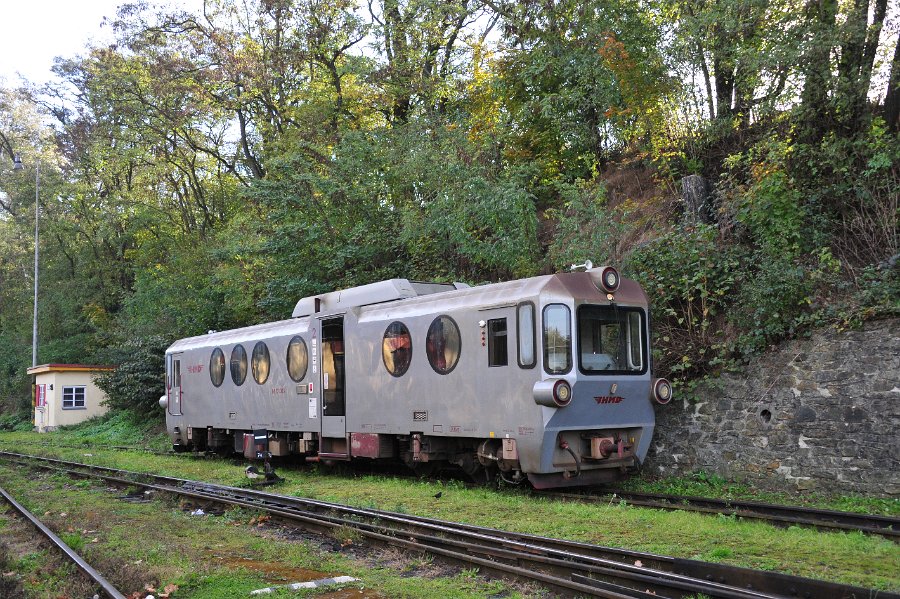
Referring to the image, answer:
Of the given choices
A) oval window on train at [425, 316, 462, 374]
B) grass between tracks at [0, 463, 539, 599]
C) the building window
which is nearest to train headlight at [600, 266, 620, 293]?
oval window on train at [425, 316, 462, 374]

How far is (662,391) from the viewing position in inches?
454

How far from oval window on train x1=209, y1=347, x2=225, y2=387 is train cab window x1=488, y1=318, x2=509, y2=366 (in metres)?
9.60

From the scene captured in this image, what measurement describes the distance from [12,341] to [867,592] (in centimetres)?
4816

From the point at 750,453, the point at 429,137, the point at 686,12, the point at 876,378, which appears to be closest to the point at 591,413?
the point at 750,453

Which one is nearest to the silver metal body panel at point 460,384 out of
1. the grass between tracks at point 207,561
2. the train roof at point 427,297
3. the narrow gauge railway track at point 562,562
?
the train roof at point 427,297

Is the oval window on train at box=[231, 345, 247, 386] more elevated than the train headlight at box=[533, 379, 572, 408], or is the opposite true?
the oval window on train at box=[231, 345, 247, 386]

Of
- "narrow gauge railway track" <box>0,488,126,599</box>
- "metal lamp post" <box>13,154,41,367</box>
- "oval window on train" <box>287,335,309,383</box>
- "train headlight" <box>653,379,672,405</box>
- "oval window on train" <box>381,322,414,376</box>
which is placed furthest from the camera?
"metal lamp post" <box>13,154,41,367</box>

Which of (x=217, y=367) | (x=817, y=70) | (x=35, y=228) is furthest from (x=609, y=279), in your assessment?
(x=35, y=228)

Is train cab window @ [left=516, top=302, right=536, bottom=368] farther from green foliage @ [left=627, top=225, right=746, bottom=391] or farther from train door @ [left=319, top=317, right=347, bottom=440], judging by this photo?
train door @ [left=319, top=317, right=347, bottom=440]

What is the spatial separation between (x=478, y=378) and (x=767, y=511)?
13.8ft

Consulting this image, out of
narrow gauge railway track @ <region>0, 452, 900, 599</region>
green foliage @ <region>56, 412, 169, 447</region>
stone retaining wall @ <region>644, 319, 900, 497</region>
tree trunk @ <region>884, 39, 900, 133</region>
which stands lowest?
green foliage @ <region>56, 412, 169, 447</region>

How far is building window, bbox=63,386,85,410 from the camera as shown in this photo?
35188mm

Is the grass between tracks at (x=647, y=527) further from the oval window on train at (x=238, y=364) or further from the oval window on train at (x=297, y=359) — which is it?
the oval window on train at (x=238, y=364)

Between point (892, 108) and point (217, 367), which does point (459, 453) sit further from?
point (892, 108)
